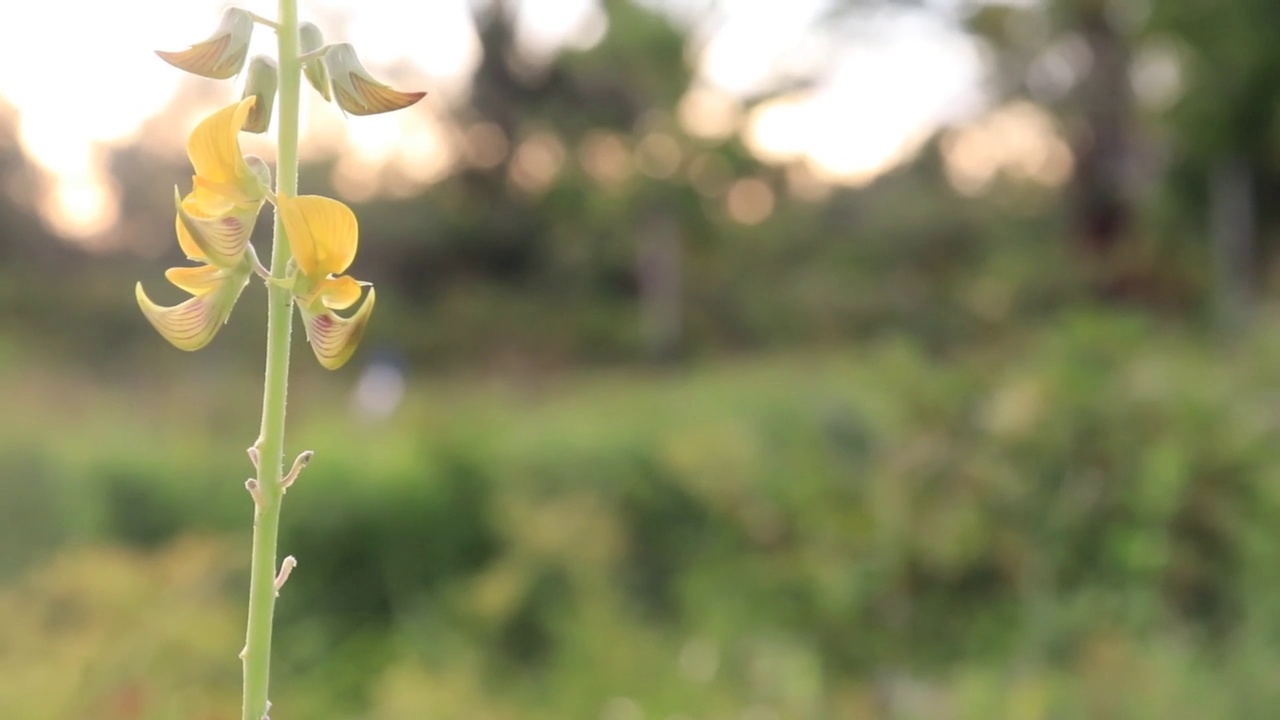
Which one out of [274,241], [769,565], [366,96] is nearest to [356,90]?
[366,96]

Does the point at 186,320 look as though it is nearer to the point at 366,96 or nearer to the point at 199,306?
the point at 199,306

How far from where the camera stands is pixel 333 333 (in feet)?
1.25

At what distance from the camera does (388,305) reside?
13.5 metres

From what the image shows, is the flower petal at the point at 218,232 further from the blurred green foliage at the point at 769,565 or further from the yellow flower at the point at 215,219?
the blurred green foliage at the point at 769,565

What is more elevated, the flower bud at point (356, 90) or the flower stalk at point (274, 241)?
the flower bud at point (356, 90)

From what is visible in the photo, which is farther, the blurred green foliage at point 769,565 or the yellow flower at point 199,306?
the blurred green foliage at point 769,565

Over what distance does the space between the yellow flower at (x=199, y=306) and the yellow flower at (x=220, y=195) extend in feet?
0.06

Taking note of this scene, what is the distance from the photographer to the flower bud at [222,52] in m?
0.41

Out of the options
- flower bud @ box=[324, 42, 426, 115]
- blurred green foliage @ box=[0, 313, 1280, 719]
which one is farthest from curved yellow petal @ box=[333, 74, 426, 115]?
blurred green foliage @ box=[0, 313, 1280, 719]

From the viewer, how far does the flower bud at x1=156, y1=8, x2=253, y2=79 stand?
0.41 m

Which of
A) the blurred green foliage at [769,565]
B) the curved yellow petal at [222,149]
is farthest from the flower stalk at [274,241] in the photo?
the blurred green foliage at [769,565]

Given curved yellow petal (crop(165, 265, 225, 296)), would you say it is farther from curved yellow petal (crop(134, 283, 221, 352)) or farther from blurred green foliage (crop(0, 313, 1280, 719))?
blurred green foliage (crop(0, 313, 1280, 719))

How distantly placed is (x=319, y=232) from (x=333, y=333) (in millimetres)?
42

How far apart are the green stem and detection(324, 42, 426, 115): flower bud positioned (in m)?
0.06
